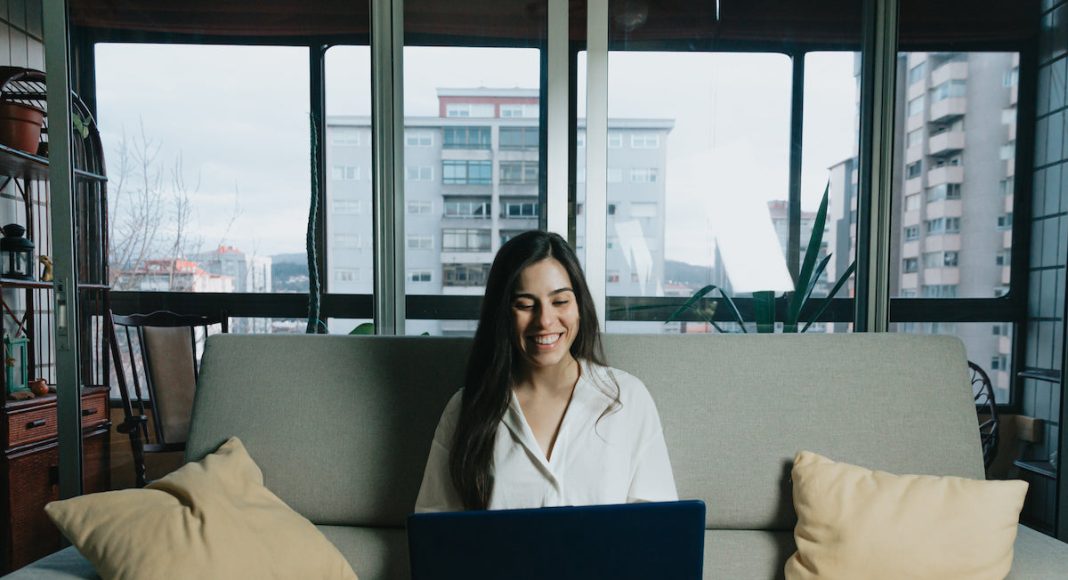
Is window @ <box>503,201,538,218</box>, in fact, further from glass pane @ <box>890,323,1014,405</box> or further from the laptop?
the laptop

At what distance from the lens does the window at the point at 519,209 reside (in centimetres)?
342

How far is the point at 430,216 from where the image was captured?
3459mm

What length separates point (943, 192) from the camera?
10.3 ft

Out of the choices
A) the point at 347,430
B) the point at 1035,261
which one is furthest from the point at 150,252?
the point at 1035,261

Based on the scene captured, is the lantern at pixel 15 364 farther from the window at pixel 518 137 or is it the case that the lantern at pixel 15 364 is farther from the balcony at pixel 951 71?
the balcony at pixel 951 71

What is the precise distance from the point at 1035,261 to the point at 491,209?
284 cm

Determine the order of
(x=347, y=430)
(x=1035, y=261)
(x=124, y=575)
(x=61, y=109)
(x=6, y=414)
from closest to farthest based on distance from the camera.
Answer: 1. (x=124, y=575)
2. (x=347, y=430)
3. (x=61, y=109)
4. (x=6, y=414)
5. (x=1035, y=261)

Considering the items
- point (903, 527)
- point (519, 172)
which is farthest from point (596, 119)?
point (519, 172)

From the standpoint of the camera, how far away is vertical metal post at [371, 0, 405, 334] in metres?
2.04

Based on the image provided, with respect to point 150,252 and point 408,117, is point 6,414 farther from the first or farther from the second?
point 408,117

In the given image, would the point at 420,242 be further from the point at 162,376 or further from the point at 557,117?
the point at 557,117

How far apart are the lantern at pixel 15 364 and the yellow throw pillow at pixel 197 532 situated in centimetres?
155

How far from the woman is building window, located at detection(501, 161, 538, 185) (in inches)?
88.3

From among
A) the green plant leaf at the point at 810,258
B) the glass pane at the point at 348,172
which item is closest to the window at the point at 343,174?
the glass pane at the point at 348,172
